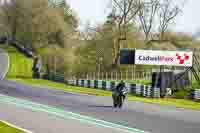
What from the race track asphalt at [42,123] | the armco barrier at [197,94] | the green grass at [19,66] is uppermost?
the green grass at [19,66]

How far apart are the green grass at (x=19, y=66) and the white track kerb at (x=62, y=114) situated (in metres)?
26.0

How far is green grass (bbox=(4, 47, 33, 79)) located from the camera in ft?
190

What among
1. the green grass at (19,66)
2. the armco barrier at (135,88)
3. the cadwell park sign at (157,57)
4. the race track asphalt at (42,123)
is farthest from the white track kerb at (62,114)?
the green grass at (19,66)

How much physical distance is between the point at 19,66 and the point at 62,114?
4509 centimetres

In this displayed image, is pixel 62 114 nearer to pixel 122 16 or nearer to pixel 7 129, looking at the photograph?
pixel 7 129

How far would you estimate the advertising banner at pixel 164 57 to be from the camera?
43.3 meters

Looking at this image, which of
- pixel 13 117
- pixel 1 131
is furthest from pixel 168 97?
pixel 1 131

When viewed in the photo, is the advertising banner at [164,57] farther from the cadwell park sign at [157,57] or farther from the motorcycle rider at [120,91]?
the motorcycle rider at [120,91]

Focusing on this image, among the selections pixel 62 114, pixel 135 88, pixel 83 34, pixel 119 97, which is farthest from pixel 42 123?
pixel 83 34

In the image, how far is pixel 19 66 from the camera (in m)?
65.5

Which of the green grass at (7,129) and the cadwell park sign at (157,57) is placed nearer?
the green grass at (7,129)

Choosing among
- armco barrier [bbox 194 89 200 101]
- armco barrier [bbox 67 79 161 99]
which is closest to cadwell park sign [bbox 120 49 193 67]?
armco barrier [bbox 67 79 161 99]

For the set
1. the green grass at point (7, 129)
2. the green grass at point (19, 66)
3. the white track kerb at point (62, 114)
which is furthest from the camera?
the green grass at point (19, 66)

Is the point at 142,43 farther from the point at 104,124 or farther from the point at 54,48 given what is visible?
the point at 104,124
